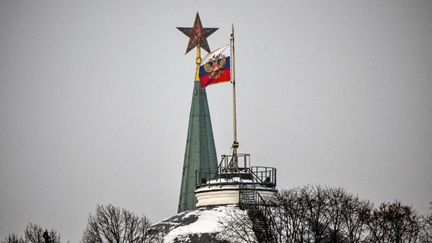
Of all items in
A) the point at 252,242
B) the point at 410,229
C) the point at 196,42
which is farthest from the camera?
the point at 196,42

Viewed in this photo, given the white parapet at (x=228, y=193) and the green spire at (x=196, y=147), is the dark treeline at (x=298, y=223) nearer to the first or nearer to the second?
the white parapet at (x=228, y=193)

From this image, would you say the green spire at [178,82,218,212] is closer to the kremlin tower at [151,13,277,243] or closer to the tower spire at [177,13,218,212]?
the tower spire at [177,13,218,212]

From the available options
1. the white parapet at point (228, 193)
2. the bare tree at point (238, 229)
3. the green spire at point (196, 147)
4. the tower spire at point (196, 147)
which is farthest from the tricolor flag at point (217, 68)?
the green spire at point (196, 147)

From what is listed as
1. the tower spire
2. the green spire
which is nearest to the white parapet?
the tower spire

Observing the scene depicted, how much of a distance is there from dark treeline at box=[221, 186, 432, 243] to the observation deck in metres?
1.69

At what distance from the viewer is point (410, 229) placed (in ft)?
286

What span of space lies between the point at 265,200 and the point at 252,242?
6.11 metres

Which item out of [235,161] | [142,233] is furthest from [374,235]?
[142,233]

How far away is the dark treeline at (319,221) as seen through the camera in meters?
75.6

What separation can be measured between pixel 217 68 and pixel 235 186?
10.2 m

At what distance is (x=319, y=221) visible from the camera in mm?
78062

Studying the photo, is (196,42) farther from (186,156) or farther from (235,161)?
(235,161)

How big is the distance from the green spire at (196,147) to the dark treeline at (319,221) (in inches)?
1499

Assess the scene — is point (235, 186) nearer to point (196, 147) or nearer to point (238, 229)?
point (238, 229)
